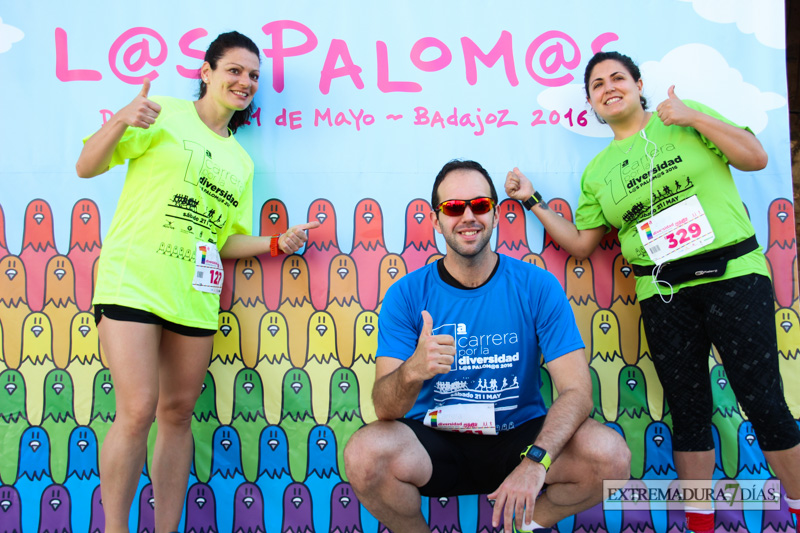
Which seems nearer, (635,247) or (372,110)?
(635,247)

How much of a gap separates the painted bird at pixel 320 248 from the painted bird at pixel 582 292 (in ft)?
3.82

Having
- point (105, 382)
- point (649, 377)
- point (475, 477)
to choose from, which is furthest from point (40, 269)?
point (649, 377)

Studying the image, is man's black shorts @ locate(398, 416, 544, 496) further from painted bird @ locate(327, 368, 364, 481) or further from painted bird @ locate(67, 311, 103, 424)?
painted bird @ locate(67, 311, 103, 424)

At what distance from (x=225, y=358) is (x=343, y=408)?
0.62m

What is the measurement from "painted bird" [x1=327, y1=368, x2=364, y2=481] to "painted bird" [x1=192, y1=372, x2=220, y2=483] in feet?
1.83

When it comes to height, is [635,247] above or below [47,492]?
above

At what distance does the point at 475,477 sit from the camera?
215 centimetres

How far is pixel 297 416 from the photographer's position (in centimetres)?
264

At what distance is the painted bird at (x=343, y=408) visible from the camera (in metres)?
2.63

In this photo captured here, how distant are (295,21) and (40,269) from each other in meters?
1.77

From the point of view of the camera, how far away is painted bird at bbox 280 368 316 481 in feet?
8.58

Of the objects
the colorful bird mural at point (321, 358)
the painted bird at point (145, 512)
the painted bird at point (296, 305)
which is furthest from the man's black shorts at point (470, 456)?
the painted bird at point (145, 512)

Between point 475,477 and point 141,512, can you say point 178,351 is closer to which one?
point 141,512

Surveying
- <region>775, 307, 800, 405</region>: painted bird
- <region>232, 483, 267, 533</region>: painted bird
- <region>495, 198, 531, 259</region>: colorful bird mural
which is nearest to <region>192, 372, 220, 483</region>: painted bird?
<region>232, 483, 267, 533</region>: painted bird
